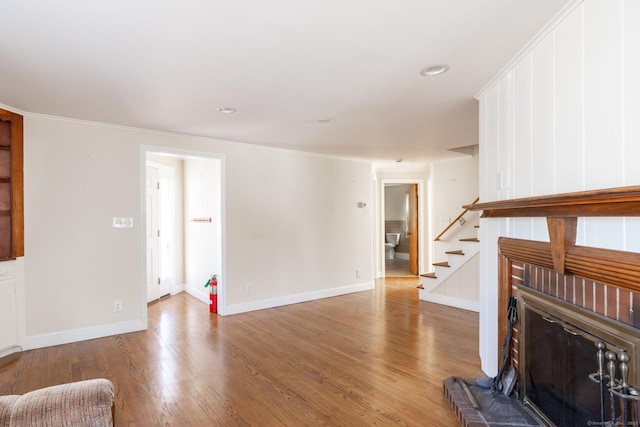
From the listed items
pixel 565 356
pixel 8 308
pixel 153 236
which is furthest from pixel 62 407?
pixel 153 236

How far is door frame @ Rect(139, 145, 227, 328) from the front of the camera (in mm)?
4066

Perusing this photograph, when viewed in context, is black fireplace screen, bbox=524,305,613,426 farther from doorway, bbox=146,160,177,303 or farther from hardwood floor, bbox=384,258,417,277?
hardwood floor, bbox=384,258,417,277

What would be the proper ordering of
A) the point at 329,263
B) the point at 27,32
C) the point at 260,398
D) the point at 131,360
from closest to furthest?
the point at 27,32 < the point at 260,398 < the point at 131,360 < the point at 329,263

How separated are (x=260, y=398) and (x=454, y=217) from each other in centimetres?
473

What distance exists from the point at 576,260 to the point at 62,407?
2.15m

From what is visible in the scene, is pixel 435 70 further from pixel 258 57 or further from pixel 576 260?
pixel 576 260

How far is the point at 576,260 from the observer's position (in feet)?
5.09

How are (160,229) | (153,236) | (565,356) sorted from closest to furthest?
1. (565,356)
2. (153,236)
3. (160,229)

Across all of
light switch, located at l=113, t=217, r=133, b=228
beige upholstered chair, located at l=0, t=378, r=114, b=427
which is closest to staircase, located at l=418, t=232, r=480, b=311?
light switch, located at l=113, t=217, r=133, b=228

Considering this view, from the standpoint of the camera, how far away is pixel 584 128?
1.57 meters

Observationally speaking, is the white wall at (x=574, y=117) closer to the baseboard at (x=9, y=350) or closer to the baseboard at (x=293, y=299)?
the baseboard at (x=293, y=299)

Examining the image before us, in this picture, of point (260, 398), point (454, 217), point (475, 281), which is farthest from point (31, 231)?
point (454, 217)

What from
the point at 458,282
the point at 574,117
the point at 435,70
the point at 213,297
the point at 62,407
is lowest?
the point at 213,297

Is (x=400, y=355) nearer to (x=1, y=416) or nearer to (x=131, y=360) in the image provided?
(x=131, y=360)
